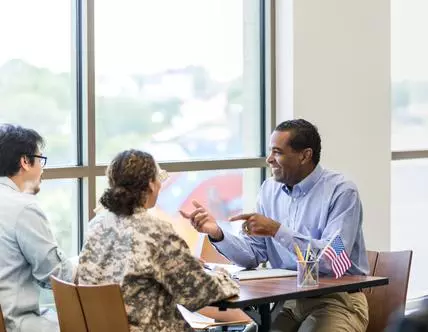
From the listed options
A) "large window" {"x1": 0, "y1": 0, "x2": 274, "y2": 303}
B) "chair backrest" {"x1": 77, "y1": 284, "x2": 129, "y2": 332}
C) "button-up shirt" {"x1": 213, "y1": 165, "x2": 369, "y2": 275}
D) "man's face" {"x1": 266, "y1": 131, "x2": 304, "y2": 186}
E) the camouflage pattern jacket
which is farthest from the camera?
"large window" {"x1": 0, "y1": 0, "x2": 274, "y2": 303}

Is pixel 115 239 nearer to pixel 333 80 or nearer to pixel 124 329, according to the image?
pixel 124 329

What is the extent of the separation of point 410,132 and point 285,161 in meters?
2.56

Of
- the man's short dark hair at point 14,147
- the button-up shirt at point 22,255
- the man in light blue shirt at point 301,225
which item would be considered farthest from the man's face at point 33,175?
the man in light blue shirt at point 301,225

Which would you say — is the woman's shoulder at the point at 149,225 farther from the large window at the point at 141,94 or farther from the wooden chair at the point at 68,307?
the large window at the point at 141,94

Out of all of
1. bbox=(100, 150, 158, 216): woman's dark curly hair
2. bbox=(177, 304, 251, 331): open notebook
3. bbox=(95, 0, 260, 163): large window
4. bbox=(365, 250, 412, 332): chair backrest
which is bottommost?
bbox=(177, 304, 251, 331): open notebook

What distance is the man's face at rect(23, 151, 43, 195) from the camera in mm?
3335

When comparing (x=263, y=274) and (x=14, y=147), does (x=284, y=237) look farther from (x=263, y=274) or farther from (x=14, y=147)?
(x=14, y=147)

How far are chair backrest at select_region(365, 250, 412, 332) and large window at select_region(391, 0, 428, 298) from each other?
2.00 meters

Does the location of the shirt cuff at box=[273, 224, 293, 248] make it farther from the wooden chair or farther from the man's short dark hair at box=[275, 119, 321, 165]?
the wooden chair

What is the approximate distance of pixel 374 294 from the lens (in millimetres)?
3793

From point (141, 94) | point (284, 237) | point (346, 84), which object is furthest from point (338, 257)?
point (346, 84)

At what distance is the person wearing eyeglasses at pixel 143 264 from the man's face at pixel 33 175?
1.70 feet

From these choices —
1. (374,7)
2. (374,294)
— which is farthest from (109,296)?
(374,7)

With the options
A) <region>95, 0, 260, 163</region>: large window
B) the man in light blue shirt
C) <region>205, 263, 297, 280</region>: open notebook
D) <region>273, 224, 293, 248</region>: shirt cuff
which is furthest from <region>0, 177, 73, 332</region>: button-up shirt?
<region>95, 0, 260, 163</region>: large window
